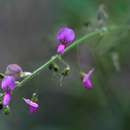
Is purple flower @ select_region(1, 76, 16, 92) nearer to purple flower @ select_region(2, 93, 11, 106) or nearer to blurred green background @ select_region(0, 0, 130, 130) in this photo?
purple flower @ select_region(2, 93, 11, 106)

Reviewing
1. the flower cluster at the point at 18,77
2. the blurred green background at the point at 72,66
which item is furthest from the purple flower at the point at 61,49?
the blurred green background at the point at 72,66

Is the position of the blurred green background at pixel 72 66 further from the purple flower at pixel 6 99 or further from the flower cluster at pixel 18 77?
the purple flower at pixel 6 99

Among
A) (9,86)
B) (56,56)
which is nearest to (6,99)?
(9,86)

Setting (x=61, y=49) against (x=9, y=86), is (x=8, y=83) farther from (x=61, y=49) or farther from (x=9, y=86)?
(x=61, y=49)

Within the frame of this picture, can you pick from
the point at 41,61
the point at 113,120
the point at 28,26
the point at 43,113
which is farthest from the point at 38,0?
the point at 113,120

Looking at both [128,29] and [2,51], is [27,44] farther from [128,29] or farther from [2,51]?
[128,29]

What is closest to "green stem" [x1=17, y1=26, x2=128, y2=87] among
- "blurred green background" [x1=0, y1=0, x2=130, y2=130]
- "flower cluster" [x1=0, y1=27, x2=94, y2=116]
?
"flower cluster" [x1=0, y1=27, x2=94, y2=116]
